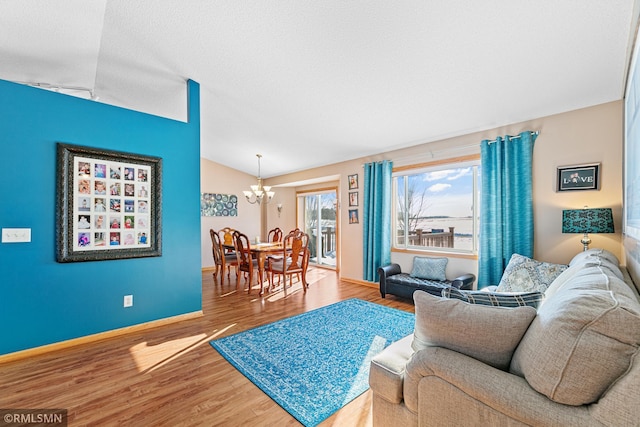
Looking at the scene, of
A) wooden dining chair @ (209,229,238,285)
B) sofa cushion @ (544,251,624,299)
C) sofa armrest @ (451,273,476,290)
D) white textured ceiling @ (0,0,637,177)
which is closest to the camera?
sofa cushion @ (544,251,624,299)

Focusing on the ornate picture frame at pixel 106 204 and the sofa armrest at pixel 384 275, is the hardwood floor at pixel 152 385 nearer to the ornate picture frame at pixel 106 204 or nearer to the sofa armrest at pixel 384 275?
the ornate picture frame at pixel 106 204

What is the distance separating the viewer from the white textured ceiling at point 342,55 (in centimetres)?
213

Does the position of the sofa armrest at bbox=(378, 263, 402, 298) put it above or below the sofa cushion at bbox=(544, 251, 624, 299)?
below

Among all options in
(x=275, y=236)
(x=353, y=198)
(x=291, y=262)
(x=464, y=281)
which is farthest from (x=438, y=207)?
(x=275, y=236)

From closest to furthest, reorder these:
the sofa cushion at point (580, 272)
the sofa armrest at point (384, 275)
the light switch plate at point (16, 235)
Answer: the sofa cushion at point (580, 272) < the light switch plate at point (16, 235) < the sofa armrest at point (384, 275)

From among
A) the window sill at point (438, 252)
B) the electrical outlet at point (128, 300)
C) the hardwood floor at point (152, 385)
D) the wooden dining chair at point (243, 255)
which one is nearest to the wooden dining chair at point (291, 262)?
the wooden dining chair at point (243, 255)

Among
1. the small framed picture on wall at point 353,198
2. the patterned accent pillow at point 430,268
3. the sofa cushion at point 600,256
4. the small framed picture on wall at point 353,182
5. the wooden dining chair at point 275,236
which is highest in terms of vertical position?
the small framed picture on wall at point 353,182

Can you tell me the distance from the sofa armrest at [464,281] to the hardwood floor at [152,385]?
2260mm

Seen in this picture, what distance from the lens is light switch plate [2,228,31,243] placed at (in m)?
2.45

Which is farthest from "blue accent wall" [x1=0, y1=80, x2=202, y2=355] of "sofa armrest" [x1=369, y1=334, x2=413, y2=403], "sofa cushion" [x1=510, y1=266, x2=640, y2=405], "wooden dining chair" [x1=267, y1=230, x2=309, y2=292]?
"sofa cushion" [x1=510, y1=266, x2=640, y2=405]

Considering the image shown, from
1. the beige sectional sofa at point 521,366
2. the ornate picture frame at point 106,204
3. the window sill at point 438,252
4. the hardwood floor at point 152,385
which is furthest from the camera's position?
the window sill at point 438,252

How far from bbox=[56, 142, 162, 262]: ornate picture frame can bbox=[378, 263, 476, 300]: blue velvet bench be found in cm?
315

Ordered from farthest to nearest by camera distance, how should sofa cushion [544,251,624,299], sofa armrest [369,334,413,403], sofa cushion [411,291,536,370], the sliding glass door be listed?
the sliding glass door < sofa cushion [544,251,624,299] < sofa armrest [369,334,413,403] < sofa cushion [411,291,536,370]

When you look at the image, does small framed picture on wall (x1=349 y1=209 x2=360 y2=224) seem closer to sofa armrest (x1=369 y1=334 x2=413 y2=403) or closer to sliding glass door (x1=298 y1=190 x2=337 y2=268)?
sliding glass door (x1=298 y1=190 x2=337 y2=268)
